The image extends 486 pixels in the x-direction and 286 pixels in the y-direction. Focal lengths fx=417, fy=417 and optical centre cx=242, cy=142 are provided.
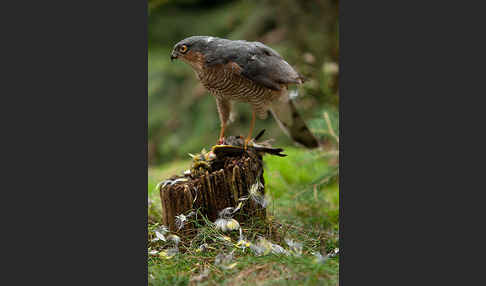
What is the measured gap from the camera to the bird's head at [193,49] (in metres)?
2.53

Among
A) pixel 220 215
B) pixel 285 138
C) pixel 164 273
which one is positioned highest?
pixel 285 138

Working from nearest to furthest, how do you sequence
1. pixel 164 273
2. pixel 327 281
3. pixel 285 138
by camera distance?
pixel 327 281, pixel 164 273, pixel 285 138

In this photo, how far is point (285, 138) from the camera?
3.39 metres

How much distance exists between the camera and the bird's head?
99.5 inches

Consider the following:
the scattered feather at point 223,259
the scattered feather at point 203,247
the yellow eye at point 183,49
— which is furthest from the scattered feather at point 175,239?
the yellow eye at point 183,49

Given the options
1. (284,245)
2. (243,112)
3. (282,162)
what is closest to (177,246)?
(284,245)

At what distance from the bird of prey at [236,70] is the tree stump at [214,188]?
24 centimetres

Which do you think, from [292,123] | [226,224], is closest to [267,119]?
[292,123]

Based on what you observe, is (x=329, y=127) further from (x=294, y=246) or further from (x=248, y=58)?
(x=294, y=246)

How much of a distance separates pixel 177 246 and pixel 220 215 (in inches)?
12.1

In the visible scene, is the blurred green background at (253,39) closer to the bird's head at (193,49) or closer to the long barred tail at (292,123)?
the long barred tail at (292,123)

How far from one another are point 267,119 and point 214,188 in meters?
1.21

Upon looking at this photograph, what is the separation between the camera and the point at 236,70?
8.31 ft

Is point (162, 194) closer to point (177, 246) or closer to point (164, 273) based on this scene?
point (177, 246)
